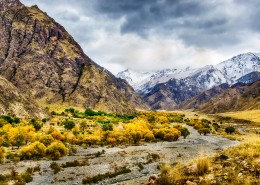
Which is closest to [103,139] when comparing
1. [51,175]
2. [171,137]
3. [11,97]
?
[171,137]

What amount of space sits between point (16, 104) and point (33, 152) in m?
108

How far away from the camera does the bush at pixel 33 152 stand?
64.4 m

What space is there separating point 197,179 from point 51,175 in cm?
2963

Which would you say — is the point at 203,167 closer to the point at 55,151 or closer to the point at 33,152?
the point at 55,151

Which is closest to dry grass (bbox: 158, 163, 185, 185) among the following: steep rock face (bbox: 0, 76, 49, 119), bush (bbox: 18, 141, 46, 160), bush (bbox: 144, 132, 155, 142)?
bush (bbox: 18, 141, 46, 160)

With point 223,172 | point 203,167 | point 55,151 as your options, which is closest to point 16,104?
point 55,151

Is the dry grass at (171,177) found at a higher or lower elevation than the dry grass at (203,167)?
lower

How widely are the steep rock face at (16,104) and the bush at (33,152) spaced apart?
307ft

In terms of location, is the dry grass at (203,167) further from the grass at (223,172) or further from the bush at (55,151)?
the bush at (55,151)

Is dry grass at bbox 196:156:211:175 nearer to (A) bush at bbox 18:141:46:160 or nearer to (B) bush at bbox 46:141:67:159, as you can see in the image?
(B) bush at bbox 46:141:67:159

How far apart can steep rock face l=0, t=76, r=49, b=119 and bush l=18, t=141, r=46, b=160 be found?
93443mm

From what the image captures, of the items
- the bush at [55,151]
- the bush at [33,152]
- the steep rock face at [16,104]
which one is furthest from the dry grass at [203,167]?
the steep rock face at [16,104]

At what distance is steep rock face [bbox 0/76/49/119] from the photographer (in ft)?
522

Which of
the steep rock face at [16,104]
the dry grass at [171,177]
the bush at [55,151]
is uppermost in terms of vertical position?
the steep rock face at [16,104]
